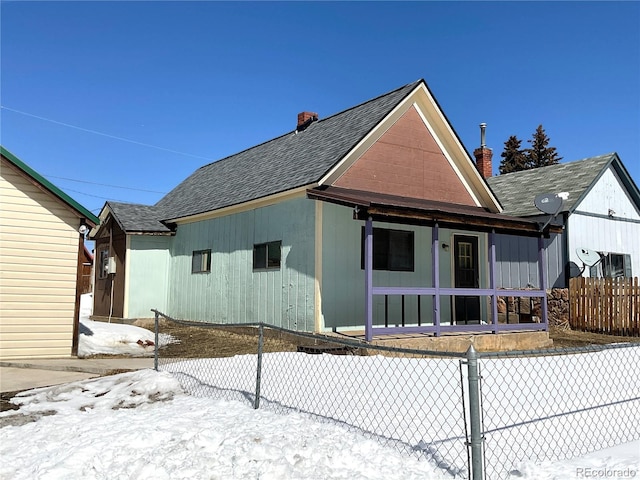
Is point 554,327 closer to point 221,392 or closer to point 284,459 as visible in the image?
point 221,392

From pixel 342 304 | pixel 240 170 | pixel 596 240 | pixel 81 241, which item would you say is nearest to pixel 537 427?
pixel 342 304

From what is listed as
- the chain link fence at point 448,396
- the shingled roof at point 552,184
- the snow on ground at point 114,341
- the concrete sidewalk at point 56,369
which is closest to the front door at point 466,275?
the chain link fence at point 448,396

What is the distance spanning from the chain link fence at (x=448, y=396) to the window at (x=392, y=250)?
3.05m

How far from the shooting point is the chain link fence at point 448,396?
15.6 ft

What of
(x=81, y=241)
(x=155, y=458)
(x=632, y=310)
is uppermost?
(x=81, y=241)

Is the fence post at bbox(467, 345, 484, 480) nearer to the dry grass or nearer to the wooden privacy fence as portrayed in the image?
the dry grass

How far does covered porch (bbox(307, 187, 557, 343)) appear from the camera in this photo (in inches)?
431

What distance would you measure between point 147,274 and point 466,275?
34.6ft

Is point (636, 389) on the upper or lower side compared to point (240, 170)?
lower

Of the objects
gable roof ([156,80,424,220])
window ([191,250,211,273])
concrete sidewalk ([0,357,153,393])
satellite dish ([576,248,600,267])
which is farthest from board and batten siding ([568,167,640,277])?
concrete sidewalk ([0,357,153,393])

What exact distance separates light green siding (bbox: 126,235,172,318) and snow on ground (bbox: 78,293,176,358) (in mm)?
3151

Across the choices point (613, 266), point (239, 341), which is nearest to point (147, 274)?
point (239, 341)

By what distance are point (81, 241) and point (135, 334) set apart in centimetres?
318

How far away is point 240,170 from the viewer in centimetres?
1852
